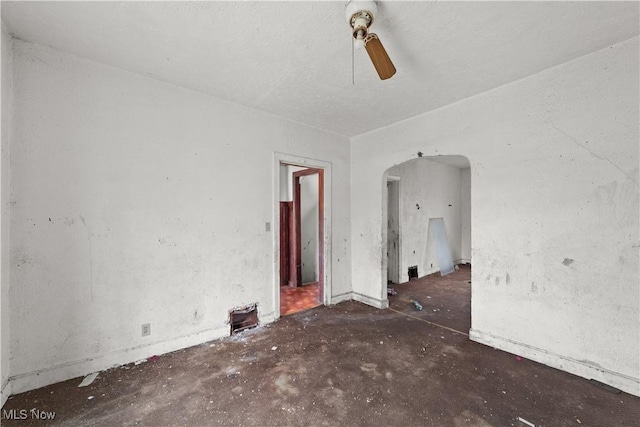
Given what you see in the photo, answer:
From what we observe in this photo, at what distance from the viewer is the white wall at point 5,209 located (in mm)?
1695

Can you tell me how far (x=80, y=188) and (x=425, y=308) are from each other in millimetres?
4095

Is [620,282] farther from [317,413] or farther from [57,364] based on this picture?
[57,364]

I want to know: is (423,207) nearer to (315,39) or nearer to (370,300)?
(370,300)

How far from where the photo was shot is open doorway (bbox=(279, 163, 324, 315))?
3938 millimetres

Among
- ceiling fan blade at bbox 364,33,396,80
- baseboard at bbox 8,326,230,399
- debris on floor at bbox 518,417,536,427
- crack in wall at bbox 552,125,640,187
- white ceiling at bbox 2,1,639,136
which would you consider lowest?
debris on floor at bbox 518,417,536,427

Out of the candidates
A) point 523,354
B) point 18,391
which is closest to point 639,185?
point 523,354

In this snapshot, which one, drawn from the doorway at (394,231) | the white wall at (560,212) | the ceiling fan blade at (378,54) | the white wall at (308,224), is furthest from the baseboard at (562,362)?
the white wall at (308,224)

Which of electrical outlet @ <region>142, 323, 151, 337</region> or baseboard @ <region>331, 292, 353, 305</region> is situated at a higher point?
electrical outlet @ <region>142, 323, 151, 337</region>

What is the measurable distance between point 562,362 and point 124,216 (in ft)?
13.3

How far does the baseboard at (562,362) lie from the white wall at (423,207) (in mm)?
2289

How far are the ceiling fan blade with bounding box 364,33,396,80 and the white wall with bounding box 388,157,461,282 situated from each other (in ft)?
10.2

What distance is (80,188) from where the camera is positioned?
6.73 ft

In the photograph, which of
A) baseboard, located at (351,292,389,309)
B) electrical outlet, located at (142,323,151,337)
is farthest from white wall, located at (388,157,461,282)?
electrical outlet, located at (142,323,151,337)

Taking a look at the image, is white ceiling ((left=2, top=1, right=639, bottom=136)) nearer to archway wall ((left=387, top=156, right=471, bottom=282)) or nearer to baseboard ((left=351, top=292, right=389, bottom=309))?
archway wall ((left=387, top=156, right=471, bottom=282))
